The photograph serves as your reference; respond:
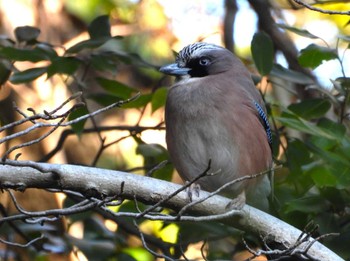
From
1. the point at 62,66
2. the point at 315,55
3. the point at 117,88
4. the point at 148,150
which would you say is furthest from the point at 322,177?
the point at 62,66

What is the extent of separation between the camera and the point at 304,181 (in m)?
4.82

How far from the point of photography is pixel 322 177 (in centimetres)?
452

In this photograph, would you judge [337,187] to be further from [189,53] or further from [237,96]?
[189,53]

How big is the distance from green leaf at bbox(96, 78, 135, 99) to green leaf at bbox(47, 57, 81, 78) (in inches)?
15.7

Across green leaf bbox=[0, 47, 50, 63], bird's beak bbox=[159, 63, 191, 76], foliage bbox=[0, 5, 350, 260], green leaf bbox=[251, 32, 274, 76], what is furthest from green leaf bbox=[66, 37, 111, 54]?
green leaf bbox=[251, 32, 274, 76]

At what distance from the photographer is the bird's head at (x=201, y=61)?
521 centimetres

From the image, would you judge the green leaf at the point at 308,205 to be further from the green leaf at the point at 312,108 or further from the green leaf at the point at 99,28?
the green leaf at the point at 99,28

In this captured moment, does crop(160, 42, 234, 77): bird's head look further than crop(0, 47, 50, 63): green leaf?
Yes

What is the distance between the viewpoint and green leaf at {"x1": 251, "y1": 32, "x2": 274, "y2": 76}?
4.97 meters

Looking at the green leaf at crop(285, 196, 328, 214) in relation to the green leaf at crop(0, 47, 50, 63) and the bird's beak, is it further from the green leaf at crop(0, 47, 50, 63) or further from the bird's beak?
the green leaf at crop(0, 47, 50, 63)

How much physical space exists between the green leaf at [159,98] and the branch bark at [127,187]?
1376 mm

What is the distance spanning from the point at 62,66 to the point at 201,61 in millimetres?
894

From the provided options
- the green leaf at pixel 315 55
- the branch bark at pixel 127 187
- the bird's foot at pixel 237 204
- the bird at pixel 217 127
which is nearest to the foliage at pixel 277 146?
the green leaf at pixel 315 55

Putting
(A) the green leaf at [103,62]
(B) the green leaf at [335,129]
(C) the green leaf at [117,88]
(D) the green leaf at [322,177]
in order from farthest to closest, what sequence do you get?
(C) the green leaf at [117,88]
(A) the green leaf at [103,62]
(B) the green leaf at [335,129]
(D) the green leaf at [322,177]
